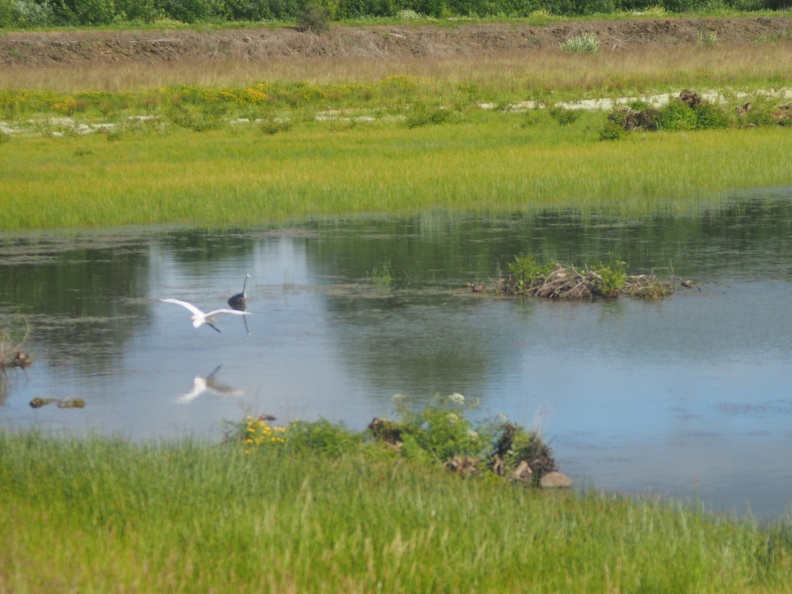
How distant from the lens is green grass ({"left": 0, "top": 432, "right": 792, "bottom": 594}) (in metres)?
4.92

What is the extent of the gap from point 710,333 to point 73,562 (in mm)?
7869

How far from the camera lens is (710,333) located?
1180 centimetres

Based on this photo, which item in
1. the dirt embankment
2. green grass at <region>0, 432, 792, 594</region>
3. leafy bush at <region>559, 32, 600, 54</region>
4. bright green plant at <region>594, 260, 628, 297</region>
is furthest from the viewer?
leafy bush at <region>559, 32, 600, 54</region>

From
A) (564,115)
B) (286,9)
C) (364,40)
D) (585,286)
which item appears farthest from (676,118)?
(286,9)

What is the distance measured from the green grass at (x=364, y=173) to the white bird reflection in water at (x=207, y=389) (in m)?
9.42

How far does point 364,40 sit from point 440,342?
49.8 metres

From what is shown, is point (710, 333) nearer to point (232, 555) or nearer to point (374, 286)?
point (374, 286)

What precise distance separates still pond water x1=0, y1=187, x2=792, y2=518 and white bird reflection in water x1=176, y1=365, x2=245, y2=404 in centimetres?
3

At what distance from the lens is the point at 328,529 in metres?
5.46

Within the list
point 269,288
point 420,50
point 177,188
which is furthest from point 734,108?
point 420,50

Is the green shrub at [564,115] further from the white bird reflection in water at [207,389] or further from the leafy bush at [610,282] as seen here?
the white bird reflection in water at [207,389]

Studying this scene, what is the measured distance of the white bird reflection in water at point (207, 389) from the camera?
33.1 ft

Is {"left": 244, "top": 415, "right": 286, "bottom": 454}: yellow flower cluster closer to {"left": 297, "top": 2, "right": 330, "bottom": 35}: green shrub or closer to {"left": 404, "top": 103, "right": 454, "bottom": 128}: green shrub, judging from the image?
{"left": 404, "top": 103, "right": 454, "bottom": 128}: green shrub

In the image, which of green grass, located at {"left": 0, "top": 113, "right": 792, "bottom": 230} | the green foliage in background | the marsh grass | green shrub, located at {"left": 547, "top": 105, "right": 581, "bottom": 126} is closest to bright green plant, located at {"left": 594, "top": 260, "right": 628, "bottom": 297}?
green grass, located at {"left": 0, "top": 113, "right": 792, "bottom": 230}
